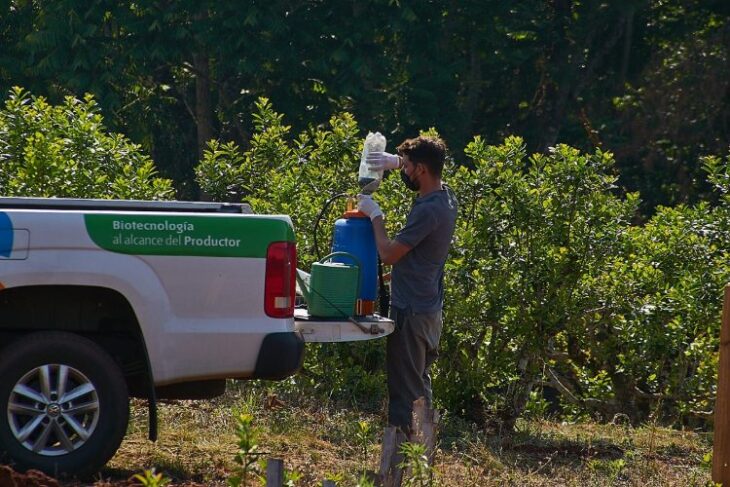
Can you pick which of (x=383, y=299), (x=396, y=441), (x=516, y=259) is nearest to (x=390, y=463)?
(x=396, y=441)

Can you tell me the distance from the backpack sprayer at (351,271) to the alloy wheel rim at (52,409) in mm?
1328

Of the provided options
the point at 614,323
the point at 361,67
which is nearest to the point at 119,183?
the point at 614,323

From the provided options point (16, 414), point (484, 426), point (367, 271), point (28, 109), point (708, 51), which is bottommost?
point (484, 426)

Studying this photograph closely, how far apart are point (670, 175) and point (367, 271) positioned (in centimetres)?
A: 1628

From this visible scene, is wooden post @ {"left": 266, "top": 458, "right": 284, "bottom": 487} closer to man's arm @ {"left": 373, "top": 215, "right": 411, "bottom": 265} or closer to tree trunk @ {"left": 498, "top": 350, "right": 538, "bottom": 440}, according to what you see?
man's arm @ {"left": 373, "top": 215, "right": 411, "bottom": 265}

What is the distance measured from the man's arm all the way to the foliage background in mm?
2044

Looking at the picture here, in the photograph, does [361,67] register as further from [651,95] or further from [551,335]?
[551,335]

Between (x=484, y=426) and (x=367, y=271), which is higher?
(x=367, y=271)

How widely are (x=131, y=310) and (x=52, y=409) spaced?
0.60 metres

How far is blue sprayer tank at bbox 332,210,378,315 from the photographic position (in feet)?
24.3

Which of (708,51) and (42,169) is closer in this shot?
(42,169)

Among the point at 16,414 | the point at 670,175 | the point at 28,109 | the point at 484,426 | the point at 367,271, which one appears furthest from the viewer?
the point at 670,175

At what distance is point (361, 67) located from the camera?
21.1 meters

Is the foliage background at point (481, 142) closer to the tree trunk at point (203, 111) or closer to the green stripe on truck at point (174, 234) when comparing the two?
the tree trunk at point (203, 111)
